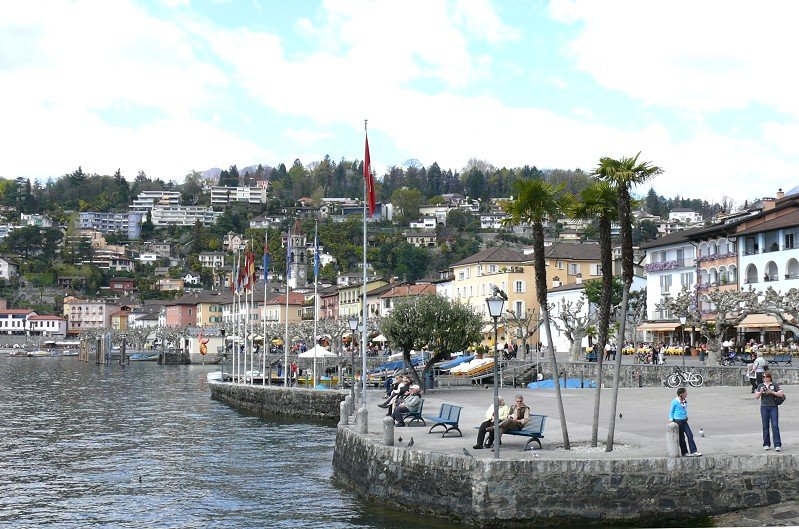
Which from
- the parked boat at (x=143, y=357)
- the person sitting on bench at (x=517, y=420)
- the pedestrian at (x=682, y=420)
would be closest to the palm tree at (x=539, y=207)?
the person sitting on bench at (x=517, y=420)

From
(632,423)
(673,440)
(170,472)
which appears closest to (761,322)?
(632,423)

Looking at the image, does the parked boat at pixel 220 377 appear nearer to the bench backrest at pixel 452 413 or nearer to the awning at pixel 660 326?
the awning at pixel 660 326

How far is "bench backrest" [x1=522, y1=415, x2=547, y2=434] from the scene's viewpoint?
24500 millimetres

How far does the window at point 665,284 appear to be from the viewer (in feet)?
297

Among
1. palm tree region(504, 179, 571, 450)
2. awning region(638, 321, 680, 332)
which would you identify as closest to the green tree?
palm tree region(504, 179, 571, 450)

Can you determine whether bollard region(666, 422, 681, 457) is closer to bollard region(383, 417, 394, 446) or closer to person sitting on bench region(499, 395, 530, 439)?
person sitting on bench region(499, 395, 530, 439)

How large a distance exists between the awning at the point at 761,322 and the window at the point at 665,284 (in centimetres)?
1559

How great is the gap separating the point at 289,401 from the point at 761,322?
36.8 metres

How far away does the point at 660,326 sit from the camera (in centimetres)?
8550

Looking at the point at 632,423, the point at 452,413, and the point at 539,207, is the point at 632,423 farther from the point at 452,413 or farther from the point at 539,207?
the point at 539,207

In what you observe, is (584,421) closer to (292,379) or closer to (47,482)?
(47,482)

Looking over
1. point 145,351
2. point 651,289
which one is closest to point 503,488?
point 651,289

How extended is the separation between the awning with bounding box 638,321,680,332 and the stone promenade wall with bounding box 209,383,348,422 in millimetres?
38608

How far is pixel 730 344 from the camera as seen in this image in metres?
67.2
